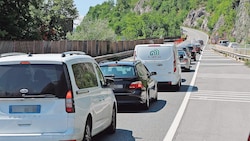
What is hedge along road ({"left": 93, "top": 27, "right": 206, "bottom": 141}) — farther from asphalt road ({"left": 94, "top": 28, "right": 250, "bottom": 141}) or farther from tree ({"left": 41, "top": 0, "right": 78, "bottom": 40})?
tree ({"left": 41, "top": 0, "right": 78, "bottom": 40})

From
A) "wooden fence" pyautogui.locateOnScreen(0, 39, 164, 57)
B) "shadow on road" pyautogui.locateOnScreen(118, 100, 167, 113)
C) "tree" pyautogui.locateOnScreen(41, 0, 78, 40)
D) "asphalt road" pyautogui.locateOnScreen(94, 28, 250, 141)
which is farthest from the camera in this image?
"tree" pyautogui.locateOnScreen(41, 0, 78, 40)

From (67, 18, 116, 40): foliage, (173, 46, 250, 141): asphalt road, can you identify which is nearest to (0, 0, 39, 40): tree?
(173, 46, 250, 141): asphalt road

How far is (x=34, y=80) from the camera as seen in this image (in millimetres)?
7691

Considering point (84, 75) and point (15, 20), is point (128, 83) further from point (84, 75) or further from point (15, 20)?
point (15, 20)

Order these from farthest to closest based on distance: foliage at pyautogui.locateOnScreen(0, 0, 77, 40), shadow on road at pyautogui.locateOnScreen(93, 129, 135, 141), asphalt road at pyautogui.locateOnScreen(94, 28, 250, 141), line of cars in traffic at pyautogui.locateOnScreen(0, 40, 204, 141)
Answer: foliage at pyautogui.locateOnScreen(0, 0, 77, 40), asphalt road at pyautogui.locateOnScreen(94, 28, 250, 141), shadow on road at pyautogui.locateOnScreen(93, 129, 135, 141), line of cars in traffic at pyautogui.locateOnScreen(0, 40, 204, 141)

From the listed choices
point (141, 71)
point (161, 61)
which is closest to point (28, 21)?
point (161, 61)

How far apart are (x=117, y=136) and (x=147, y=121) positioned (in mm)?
2107

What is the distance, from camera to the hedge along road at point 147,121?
10.2 metres

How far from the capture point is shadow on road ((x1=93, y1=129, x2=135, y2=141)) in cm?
1000

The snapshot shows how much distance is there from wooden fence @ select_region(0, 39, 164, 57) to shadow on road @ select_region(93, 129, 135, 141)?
673 inches

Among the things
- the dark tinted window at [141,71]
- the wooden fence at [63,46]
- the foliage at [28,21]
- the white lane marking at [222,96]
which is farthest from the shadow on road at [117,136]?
the foliage at [28,21]

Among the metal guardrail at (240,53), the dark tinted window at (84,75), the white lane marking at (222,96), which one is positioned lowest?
the metal guardrail at (240,53)

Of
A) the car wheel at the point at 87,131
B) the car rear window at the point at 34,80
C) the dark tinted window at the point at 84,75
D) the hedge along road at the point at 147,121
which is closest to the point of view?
the car rear window at the point at 34,80

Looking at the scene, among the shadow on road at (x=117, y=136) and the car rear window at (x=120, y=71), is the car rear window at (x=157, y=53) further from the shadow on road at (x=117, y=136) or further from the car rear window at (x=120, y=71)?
the shadow on road at (x=117, y=136)
